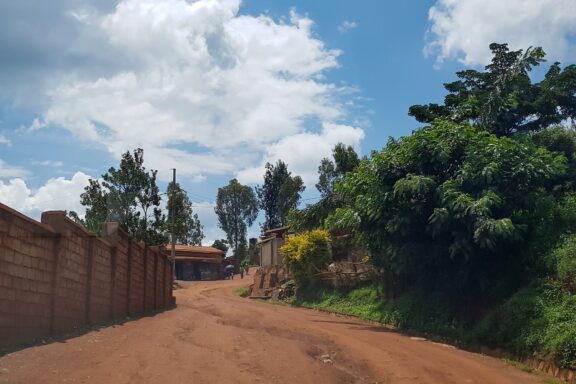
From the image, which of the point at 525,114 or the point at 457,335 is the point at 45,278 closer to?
the point at 457,335

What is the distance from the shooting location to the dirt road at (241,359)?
8.55 meters

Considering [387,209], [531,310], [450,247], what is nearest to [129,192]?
[387,209]

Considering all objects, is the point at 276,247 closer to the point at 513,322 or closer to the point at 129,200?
the point at 129,200

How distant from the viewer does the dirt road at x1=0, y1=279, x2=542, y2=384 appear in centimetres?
855

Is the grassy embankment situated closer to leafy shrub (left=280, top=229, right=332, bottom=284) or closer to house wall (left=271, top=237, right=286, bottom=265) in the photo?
leafy shrub (left=280, top=229, right=332, bottom=284)

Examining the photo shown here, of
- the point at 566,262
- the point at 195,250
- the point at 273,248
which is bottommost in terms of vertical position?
the point at 566,262

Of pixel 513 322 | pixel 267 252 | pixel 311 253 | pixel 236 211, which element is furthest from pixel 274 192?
pixel 513 322

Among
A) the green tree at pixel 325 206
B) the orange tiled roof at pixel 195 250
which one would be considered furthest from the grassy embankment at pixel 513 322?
the orange tiled roof at pixel 195 250

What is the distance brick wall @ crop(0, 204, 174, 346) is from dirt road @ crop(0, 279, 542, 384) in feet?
1.81

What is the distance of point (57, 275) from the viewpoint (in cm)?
1126

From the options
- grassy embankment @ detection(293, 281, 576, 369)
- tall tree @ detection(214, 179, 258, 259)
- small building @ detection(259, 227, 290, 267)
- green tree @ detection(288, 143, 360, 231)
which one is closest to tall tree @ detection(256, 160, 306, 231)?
tall tree @ detection(214, 179, 258, 259)

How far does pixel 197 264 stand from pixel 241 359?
52188 millimetres

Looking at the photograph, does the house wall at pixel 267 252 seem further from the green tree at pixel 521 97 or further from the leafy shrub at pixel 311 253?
the green tree at pixel 521 97

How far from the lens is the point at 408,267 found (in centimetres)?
1786
